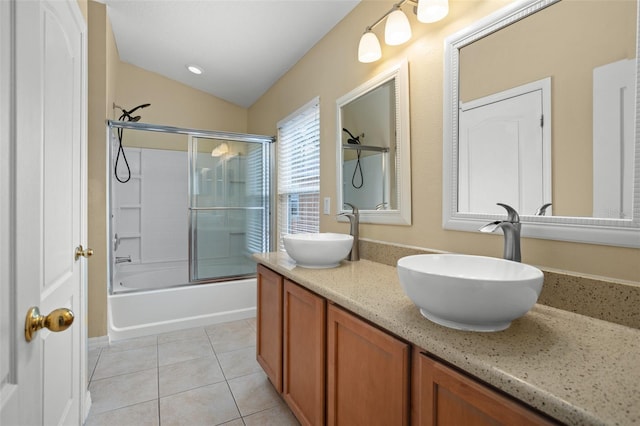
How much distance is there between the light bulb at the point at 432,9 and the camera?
1291 mm

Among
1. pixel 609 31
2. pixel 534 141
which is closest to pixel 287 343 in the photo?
pixel 534 141

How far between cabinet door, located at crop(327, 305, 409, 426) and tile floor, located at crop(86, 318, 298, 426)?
26.9 inches

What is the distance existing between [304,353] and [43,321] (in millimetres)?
1003

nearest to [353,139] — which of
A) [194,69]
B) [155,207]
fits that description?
[194,69]

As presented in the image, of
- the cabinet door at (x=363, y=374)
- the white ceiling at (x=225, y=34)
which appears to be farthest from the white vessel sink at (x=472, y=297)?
the white ceiling at (x=225, y=34)

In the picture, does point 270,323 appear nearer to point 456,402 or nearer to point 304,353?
point 304,353

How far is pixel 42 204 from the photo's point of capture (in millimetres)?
924

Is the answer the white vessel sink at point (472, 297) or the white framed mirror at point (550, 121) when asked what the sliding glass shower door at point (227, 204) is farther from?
the white vessel sink at point (472, 297)

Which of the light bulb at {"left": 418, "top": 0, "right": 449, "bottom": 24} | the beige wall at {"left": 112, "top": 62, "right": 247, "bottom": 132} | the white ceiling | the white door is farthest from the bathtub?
the light bulb at {"left": 418, "top": 0, "right": 449, "bottom": 24}

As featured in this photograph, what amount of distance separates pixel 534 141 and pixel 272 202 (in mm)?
2644

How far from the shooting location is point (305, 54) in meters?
2.61

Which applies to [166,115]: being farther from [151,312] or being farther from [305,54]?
[151,312]

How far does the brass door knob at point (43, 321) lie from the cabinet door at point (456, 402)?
87cm

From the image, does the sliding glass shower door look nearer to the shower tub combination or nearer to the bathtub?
the shower tub combination
